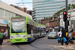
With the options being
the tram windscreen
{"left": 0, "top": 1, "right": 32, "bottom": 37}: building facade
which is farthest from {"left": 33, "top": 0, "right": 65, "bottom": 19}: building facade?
the tram windscreen

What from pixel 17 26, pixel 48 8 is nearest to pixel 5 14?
pixel 17 26

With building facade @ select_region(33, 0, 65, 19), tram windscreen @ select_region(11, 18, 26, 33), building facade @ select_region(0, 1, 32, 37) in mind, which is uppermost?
building facade @ select_region(33, 0, 65, 19)

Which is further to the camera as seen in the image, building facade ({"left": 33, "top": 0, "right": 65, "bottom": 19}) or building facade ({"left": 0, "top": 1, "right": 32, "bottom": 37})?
building facade ({"left": 33, "top": 0, "right": 65, "bottom": 19})

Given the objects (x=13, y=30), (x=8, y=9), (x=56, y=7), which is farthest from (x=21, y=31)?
(x=56, y=7)

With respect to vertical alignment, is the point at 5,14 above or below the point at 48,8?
below

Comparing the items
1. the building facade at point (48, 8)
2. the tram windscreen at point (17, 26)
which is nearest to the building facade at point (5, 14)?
the tram windscreen at point (17, 26)

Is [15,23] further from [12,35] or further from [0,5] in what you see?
[0,5]

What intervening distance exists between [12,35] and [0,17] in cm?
1350

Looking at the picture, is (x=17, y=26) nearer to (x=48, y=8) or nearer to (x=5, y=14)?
(x=5, y=14)

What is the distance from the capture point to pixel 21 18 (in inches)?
696

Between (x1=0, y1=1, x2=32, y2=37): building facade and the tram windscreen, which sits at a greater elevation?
(x1=0, y1=1, x2=32, y2=37): building facade

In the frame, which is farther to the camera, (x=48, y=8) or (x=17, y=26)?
(x=48, y=8)

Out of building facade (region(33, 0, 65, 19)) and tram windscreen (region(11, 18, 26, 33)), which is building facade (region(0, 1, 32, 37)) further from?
building facade (region(33, 0, 65, 19))

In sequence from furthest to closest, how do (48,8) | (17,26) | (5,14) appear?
(48,8) < (5,14) < (17,26)
